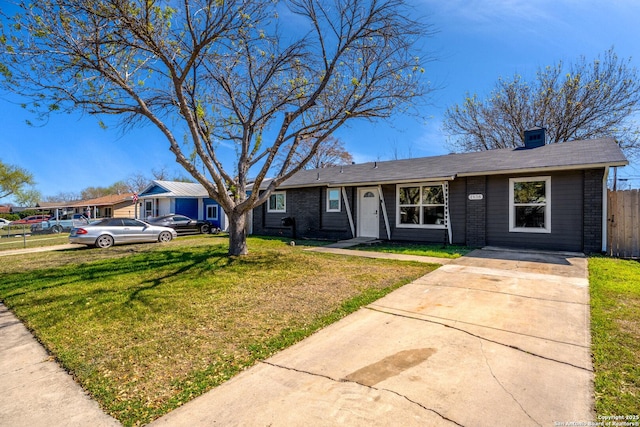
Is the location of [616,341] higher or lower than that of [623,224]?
lower

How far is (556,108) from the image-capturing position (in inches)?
730

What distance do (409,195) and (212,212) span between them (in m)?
16.3

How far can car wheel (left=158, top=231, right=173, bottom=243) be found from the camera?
15.0 m

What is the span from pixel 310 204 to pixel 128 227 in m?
8.13

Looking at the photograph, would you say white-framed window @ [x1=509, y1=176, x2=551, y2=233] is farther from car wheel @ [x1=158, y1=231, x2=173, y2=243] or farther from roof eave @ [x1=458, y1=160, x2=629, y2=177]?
car wheel @ [x1=158, y1=231, x2=173, y2=243]

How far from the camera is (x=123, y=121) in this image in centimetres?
878

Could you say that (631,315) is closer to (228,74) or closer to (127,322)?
(127,322)

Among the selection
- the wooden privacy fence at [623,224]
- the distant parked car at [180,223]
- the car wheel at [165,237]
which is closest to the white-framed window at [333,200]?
the car wheel at [165,237]

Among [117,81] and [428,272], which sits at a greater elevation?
[117,81]

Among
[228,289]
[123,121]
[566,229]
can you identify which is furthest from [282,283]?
[566,229]

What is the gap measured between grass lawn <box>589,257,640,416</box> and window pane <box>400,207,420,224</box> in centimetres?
622

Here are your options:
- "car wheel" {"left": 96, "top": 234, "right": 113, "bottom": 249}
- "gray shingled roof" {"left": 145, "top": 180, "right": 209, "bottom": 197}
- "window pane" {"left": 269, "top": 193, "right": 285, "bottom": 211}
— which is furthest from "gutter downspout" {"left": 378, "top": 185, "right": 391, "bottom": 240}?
"gray shingled roof" {"left": 145, "top": 180, "right": 209, "bottom": 197}

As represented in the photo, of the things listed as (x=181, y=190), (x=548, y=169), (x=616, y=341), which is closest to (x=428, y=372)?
(x=616, y=341)

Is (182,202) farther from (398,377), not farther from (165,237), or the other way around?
(398,377)
